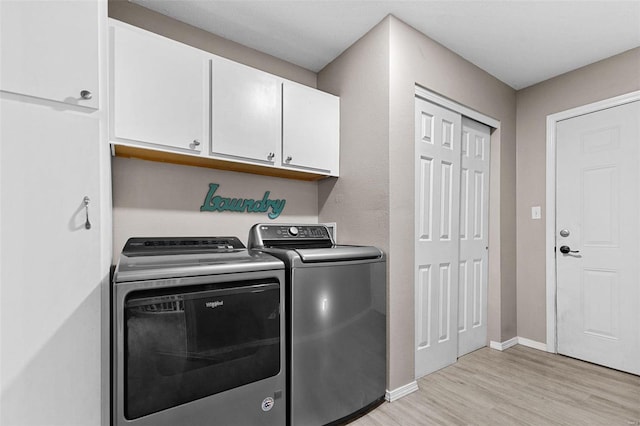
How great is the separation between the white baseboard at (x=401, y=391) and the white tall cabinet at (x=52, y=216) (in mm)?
1532

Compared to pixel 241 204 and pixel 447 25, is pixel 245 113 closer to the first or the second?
pixel 241 204

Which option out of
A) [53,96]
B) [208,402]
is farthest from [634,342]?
[53,96]

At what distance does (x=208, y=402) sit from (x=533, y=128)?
11.3ft

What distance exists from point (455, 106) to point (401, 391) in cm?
217

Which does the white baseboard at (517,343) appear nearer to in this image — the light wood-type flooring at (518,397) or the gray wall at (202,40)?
the light wood-type flooring at (518,397)

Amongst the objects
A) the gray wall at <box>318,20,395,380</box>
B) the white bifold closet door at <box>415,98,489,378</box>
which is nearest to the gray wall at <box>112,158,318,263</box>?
the gray wall at <box>318,20,395,380</box>

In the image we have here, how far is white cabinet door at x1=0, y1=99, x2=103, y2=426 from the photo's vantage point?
1050 mm

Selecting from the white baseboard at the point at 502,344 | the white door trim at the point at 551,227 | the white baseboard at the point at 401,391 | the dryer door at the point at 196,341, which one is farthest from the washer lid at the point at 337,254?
the white door trim at the point at 551,227

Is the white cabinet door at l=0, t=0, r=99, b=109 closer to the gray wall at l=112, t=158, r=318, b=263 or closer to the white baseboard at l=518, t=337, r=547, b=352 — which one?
the gray wall at l=112, t=158, r=318, b=263

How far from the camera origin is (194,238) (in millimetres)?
1940

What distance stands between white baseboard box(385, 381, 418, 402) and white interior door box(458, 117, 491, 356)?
0.78 m

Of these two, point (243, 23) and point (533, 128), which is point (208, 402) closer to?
point (243, 23)

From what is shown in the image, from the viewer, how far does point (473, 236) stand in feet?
9.12

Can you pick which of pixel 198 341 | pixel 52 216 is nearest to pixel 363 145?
pixel 198 341
